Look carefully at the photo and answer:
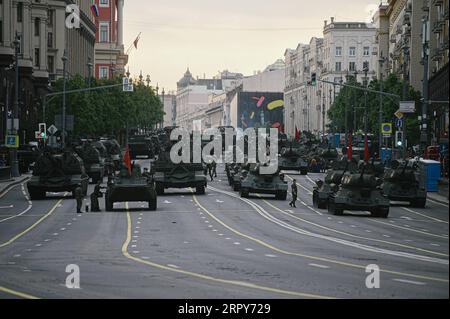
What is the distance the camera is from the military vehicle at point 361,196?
47875 millimetres

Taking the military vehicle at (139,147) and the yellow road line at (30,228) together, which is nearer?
the yellow road line at (30,228)

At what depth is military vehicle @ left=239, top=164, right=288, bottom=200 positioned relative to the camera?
5909 cm

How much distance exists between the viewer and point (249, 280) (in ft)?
74.6

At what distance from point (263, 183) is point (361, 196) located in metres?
11.6

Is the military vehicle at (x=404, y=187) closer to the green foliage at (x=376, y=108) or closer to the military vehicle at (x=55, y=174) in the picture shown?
the military vehicle at (x=55, y=174)

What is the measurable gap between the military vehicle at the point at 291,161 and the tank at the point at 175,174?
78.1 ft

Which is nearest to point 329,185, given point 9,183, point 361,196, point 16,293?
point 361,196

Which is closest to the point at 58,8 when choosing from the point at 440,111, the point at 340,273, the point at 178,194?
the point at 440,111

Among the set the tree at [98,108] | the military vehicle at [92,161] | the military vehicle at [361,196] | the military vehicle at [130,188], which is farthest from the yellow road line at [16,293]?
the tree at [98,108]

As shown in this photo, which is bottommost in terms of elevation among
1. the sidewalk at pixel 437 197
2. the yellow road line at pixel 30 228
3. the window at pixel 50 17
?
the yellow road line at pixel 30 228

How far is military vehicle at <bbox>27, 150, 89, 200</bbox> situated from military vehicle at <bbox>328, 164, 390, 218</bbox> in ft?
46.0

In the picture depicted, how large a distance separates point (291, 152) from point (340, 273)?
200 feet

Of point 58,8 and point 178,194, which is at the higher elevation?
point 58,8
